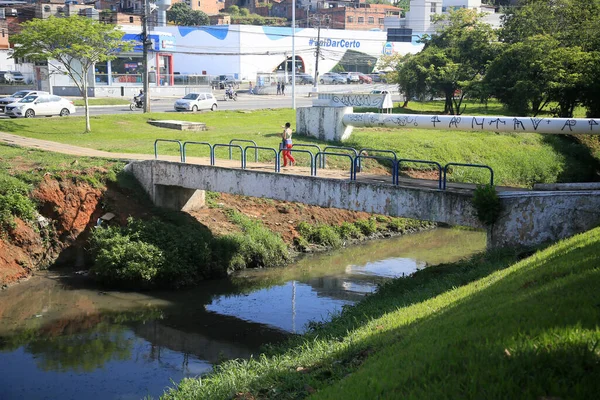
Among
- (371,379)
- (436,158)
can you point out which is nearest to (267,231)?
(436,158)

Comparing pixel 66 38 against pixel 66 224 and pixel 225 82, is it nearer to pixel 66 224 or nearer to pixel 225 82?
pixel 66 224

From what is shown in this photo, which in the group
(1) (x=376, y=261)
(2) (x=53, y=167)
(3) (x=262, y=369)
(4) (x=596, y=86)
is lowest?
(1) (x=376, y=261)

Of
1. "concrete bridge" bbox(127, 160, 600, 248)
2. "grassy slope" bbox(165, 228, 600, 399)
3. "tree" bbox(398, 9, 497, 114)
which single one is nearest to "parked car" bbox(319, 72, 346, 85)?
"tree" bbox(398, 9, 497, 114)

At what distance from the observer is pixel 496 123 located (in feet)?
84.0

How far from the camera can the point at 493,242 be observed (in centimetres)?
1852

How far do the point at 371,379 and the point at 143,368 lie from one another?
909cm

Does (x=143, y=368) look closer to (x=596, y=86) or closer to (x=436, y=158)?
(x=436, y=158)

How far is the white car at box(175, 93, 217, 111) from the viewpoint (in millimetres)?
49062

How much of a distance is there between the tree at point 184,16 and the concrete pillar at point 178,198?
84836 mm

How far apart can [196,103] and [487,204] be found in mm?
34233

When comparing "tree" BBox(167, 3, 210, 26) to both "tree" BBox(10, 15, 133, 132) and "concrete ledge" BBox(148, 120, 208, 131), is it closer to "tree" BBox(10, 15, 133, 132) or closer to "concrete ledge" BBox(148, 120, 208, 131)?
"concrete ledge" BBox(148, 120, 208, 131)

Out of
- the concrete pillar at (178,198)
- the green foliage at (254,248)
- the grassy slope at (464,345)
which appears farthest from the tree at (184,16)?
the grassy slope at (464,345)

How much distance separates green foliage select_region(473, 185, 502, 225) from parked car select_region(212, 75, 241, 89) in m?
58.1

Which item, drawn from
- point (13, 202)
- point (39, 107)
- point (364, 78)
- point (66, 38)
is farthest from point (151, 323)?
point (364, 78)
